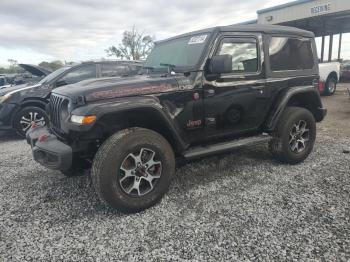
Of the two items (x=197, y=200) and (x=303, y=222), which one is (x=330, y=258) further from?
(x=197, y=200)

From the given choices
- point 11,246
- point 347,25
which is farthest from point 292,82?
point 347,25

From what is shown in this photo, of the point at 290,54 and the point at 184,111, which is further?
the point at 290,54

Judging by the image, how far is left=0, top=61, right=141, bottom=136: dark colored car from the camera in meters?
6.57

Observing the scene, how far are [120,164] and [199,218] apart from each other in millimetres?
Answer: 952

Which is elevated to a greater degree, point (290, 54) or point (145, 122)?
point (290, 54)

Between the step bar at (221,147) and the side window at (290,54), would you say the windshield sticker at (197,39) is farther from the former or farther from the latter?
the step bar at (221,147)

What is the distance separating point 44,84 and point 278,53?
5.09 meters

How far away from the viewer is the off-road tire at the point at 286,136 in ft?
14.0

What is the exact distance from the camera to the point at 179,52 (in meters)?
4.04

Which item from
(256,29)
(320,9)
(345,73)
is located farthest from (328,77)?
(256,29)

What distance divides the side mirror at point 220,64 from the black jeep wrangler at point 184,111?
0.01m

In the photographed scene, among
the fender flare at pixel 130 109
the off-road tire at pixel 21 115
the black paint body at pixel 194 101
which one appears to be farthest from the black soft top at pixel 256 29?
the off-road tire at pixel 21 115

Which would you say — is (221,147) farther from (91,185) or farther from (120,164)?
(91,185)

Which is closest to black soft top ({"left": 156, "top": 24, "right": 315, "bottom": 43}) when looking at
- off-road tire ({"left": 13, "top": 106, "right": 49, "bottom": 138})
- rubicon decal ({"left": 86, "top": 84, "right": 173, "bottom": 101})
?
rubicon decal ({"left": 86, "top": 84, "right": 173, "bottom": 101})
